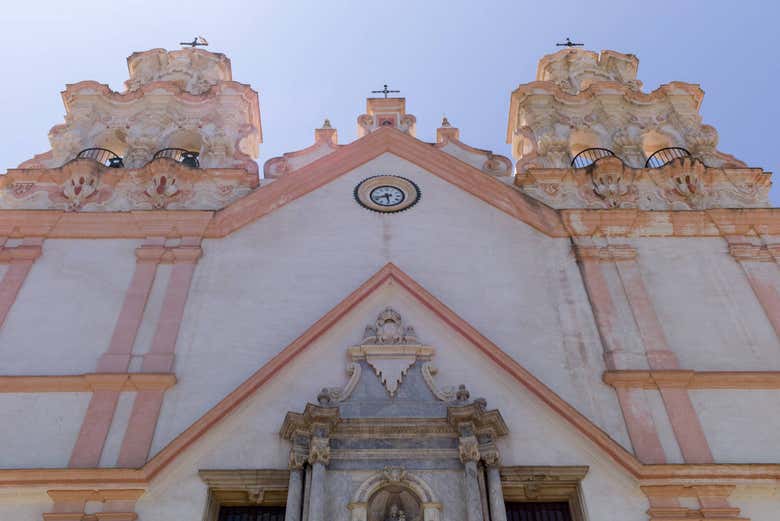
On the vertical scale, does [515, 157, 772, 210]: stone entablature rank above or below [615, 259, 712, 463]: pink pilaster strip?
above

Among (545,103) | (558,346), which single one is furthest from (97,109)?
(558,346)

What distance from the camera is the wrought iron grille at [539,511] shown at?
11.8 metres

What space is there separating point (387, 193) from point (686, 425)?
8.30 m

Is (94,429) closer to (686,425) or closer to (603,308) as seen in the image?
(603,308)

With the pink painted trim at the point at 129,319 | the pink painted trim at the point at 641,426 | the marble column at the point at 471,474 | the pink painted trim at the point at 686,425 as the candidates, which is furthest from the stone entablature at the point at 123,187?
the pink painted trim at the point at 686,425

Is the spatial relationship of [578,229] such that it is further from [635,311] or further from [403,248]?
[403,248]

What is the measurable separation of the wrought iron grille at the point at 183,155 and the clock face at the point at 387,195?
5086 millimetres

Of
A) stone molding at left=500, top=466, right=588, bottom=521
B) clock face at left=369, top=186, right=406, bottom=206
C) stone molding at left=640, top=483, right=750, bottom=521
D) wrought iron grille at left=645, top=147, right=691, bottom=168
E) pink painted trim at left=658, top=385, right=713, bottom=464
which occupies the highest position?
wrought iron grille at left=645, top=147, right=691, bottom=168

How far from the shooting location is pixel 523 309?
48.2 feet

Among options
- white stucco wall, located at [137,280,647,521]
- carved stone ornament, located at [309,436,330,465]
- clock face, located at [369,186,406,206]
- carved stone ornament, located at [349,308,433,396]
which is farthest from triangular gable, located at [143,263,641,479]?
clock face, located at [369,186,406,206]

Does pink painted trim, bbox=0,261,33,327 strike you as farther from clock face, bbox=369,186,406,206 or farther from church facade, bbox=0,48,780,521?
clock face, bbox=369,186,406,206

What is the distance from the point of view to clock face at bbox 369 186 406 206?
17.2 m

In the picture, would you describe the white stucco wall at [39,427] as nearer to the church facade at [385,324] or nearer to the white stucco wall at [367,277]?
the church facade at [385,324]

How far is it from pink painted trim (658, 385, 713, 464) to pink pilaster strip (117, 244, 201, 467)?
883 cm
